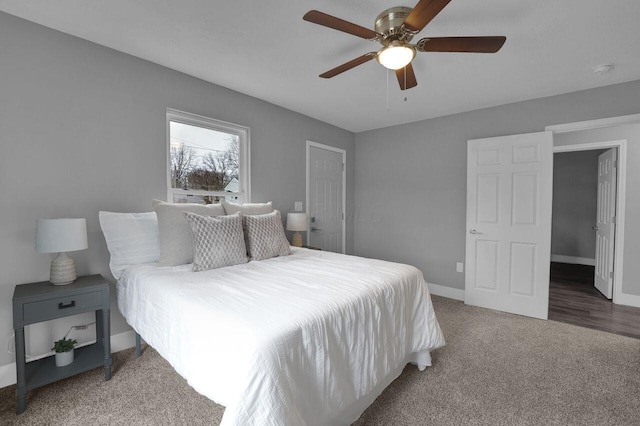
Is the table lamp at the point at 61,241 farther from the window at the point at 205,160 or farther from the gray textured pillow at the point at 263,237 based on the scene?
the gray textured pillow at the point at 263,237

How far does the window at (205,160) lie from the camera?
8.80 ft

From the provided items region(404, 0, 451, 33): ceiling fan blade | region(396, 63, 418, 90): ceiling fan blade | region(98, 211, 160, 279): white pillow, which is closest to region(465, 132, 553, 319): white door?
region(396, 63, 418, 90): ceiling fan blade

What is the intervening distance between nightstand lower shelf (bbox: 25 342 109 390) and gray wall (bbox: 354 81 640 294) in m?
3.58

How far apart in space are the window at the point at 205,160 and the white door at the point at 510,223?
2.79 meters

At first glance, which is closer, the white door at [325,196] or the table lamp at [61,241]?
the table lamp at [61,241]

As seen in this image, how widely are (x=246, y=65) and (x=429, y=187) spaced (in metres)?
2.83

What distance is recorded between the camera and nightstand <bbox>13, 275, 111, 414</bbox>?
1.64 m

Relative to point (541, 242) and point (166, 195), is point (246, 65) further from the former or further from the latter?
point (541, 242)

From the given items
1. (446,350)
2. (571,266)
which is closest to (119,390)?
(446,350)

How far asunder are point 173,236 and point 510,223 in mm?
3495

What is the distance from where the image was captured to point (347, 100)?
329 centimetres

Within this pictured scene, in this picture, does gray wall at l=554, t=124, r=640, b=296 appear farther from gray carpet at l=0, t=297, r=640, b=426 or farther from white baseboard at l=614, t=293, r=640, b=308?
gray carpet at l=0, t=297, r=640, b=426

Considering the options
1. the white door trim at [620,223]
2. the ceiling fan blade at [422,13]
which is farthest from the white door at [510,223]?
the ceiling fan blade at [422,13]

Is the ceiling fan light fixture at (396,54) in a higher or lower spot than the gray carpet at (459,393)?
higher
